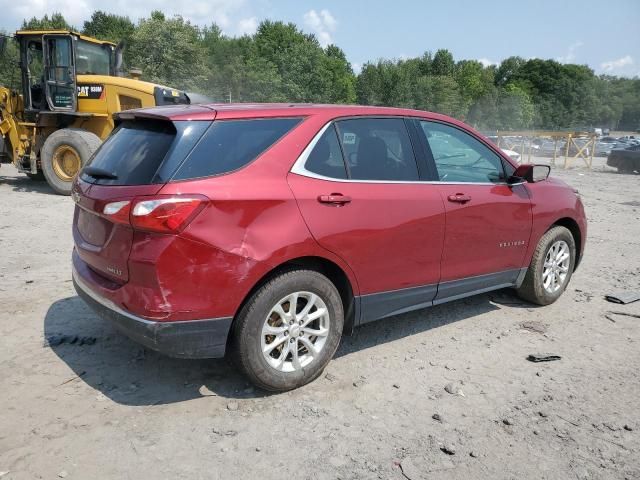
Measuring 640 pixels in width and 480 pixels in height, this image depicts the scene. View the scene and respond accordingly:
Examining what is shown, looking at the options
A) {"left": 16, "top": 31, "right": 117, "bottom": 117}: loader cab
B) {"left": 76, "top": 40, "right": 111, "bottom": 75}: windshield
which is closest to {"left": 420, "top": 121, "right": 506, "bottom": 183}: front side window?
Result: {"left": 16, "top": 31, "right": 117, "bottom": 117}: loader cab

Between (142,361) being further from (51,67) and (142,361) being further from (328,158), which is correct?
(51,67)

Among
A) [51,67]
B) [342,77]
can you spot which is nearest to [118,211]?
[51,67]

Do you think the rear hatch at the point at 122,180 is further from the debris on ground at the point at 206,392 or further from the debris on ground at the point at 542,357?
the debris on ground at the point at 542,357

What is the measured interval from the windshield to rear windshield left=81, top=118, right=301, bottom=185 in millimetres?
8886

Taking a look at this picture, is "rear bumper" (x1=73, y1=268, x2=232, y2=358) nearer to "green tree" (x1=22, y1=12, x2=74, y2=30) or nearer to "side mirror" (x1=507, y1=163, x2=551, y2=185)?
"side mirror" (x1=507, y1=163, x2=551, y2=185)

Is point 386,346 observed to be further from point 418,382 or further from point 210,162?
point 210,162

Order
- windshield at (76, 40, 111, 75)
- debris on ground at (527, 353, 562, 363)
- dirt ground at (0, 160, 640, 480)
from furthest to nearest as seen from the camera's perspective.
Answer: windshield at (76, 40, 111, 75), debris on ground at (527, 353, 562, 363), dirt ground at (0, 160, 640, 480)

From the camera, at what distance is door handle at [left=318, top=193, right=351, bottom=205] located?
3.27m

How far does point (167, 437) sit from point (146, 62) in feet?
145

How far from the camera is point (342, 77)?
67.9 m

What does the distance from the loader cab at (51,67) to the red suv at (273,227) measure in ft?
27.1

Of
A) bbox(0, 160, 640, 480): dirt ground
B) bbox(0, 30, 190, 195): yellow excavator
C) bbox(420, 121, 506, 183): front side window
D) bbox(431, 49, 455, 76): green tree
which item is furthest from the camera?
bbox(431, 49, 455, 76): green tree

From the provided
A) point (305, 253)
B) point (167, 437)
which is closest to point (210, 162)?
point (305, 253)

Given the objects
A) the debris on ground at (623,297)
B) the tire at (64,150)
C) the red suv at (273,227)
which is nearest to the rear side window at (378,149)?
the red suv at (273,227)
